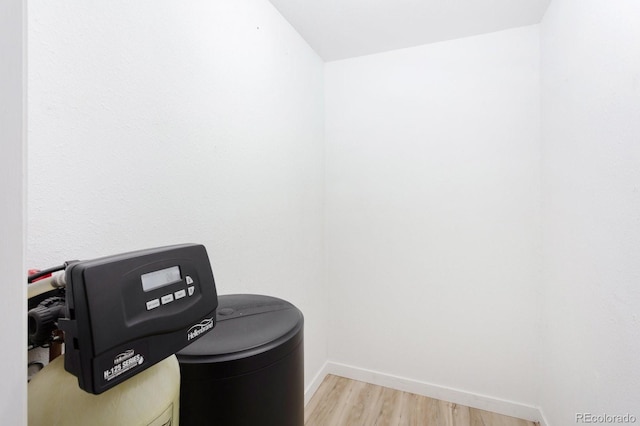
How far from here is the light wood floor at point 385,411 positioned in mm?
1771

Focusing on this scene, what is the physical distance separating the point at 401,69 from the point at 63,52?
6.18ft

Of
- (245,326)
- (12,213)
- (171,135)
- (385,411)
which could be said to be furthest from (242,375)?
(385,411)

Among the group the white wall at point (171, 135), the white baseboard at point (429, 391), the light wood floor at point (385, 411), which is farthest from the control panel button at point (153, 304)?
the white baseboard at point (429, 391)

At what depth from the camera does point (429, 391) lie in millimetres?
2010

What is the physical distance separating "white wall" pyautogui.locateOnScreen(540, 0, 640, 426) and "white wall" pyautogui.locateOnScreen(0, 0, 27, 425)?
1.39 metres

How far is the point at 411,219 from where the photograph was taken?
2074mm

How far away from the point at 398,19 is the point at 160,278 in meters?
1.89

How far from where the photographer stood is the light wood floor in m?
1.77

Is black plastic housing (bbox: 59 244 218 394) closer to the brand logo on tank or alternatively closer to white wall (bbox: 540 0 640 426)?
the brand logo on tank

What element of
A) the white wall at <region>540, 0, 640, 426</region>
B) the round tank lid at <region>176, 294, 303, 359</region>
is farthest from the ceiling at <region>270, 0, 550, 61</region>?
the round tank lid at <region>176, 294, 303, 359</region>

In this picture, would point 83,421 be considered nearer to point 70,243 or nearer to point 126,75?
point 70,243

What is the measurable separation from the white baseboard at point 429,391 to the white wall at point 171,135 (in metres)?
0.44

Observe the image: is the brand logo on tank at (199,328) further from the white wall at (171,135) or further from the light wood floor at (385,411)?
the light wood floor at (385,411)

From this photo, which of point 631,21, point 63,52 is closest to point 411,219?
point 631,21
